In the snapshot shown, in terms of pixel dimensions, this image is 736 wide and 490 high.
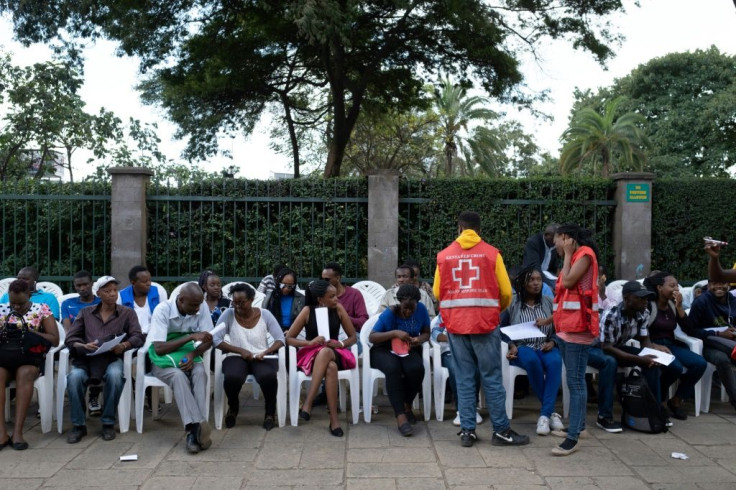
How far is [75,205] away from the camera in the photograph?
9672 millimetres

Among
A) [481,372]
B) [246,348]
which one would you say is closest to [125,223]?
[246,348]

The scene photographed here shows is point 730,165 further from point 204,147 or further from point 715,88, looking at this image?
point 204,147

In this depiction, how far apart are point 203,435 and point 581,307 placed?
2999 millimetres

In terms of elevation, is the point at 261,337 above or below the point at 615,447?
above

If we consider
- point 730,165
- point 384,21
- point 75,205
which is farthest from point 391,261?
point 730,165

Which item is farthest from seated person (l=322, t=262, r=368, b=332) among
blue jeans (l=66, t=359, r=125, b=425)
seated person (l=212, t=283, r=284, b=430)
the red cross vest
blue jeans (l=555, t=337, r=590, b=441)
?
blue jeans (l=555, t=337, r=590, b=441)

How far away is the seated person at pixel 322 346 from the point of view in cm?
606

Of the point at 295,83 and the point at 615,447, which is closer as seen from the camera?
the point at 615,447

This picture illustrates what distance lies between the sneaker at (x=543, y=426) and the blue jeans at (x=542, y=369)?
0.15 meters

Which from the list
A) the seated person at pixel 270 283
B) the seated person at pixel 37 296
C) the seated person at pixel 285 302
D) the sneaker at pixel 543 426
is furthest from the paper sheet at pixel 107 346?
the sneaker at pixel 543 426

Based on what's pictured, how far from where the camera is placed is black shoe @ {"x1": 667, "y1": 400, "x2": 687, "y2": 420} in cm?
634

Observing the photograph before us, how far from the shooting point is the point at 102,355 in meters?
5.96

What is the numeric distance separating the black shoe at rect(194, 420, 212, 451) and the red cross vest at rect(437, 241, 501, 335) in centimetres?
204

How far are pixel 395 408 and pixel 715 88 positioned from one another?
30.2 m
